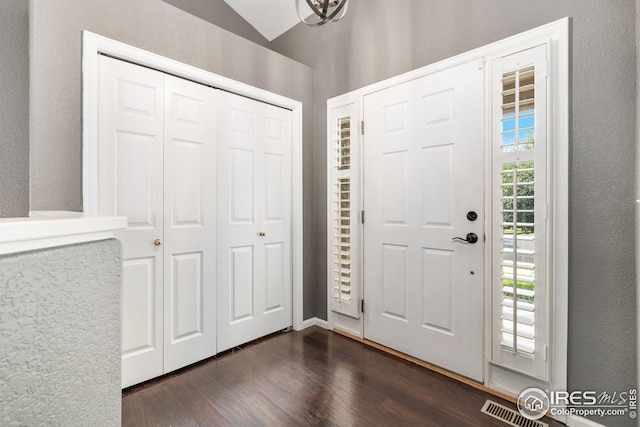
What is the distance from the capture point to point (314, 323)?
294 centimetres

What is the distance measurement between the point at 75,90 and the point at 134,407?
5.87ft

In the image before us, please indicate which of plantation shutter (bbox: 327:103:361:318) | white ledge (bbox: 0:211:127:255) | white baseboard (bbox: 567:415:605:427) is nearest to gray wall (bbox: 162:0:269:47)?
plantation shutter (bbox: 327:103:361:318)

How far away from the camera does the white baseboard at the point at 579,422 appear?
5.06 feet

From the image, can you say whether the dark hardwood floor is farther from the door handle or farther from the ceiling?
the ceiling

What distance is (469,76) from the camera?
1.95 meters

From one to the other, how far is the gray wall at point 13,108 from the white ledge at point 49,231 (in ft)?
5.34

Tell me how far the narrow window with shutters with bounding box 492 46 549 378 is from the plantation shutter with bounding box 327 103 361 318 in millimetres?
1061

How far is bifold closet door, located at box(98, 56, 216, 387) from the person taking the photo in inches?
72.9

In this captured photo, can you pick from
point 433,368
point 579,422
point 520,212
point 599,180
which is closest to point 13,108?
point 520,212

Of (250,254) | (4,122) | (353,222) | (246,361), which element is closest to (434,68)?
(353,222)

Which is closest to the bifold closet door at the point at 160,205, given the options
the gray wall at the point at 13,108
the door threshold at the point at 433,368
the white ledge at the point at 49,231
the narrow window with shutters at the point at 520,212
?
the gray wall at the point at 13,108

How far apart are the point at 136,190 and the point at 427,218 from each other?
1925mm

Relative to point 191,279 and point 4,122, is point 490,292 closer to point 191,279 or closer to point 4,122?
point 191,279

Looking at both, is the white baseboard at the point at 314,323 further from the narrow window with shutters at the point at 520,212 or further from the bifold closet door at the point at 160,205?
the narrow window with shutters at the point at 520,212
